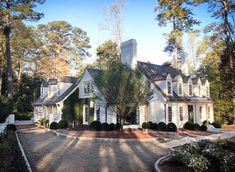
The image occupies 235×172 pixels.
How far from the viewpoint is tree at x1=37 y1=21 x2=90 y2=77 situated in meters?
45.4

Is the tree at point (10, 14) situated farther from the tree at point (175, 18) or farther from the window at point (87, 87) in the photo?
the tree at point (175, 18)

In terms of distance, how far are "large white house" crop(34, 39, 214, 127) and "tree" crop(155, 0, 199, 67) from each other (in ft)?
15.4

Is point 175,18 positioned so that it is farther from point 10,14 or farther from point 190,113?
point 10,14

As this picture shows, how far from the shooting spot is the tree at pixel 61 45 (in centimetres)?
4538

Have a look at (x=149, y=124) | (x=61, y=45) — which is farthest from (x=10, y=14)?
(x=61, y=45)

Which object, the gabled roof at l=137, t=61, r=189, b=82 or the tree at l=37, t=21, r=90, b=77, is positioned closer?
the gabled roof at l=137, t=61, r=189, b=82

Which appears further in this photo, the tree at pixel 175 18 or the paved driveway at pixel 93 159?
the tree at pixel 175 18

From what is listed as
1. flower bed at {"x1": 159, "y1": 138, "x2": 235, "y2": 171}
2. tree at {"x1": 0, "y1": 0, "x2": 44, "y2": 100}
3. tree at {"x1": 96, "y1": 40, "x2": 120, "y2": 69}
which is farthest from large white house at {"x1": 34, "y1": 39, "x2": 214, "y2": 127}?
flower bed at {"x1": 159, "y1": 138, "x2": 235, "y2": 171}

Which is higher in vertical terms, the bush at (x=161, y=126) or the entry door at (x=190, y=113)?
the entry door at (x=190, y=113)

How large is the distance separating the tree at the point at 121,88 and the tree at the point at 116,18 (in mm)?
12081

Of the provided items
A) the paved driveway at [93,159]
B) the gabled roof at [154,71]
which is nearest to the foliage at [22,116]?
the gabled roof at [154,71]

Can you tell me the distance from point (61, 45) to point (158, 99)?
3063 centimetres

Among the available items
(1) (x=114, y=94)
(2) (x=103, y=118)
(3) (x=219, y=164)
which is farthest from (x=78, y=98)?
(3) (x=219, y=164)

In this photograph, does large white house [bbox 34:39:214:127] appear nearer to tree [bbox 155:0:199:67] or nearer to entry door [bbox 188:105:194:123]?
entry door [bbox 188:105:194:123]
